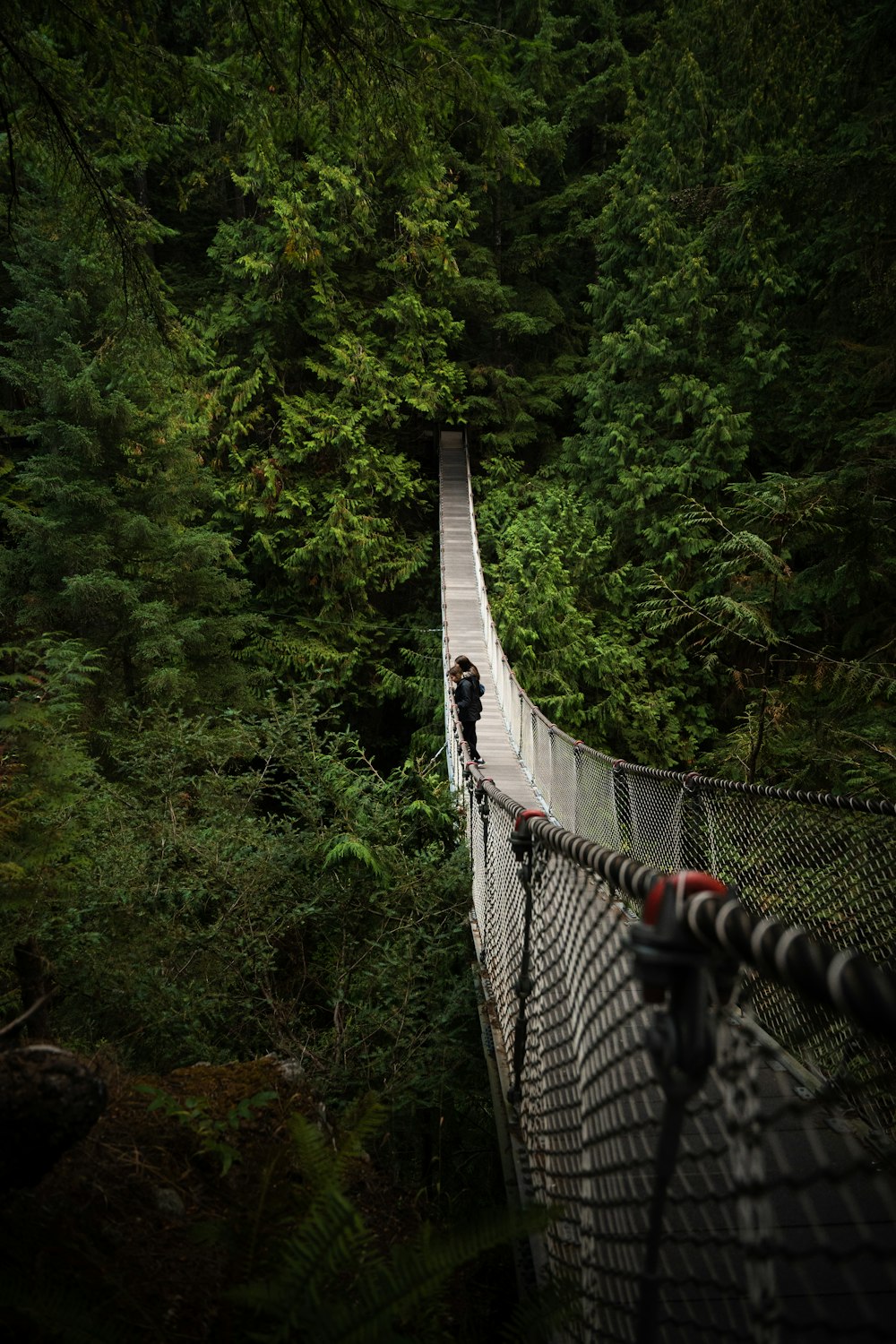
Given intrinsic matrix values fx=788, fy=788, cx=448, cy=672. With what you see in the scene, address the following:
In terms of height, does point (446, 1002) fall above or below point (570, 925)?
below

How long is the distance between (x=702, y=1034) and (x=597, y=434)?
15357 mm

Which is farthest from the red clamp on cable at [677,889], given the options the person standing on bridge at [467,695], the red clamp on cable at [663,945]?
the person standing on bridge at [467,695]

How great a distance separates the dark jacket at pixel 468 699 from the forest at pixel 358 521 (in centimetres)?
74

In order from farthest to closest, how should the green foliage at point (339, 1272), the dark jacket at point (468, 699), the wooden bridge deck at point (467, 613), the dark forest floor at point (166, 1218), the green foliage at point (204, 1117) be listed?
the wooden bridge deck at point (467, 613) < the dark jacket at point (468, 699) < the green foliage at point (204, 1117) < the dark forest floor at point (166, 1218) < the green foliage at point (339, 1272)

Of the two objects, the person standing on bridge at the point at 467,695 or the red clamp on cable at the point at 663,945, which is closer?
the red clamp on cable at the point at 663,945

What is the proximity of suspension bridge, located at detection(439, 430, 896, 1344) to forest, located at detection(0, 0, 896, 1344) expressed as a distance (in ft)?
0.81

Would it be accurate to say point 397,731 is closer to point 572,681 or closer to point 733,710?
point 572,681

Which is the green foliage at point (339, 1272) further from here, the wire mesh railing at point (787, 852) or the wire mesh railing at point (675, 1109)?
the wire mesh railing at point (787, 852)

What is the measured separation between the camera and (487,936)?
11.6ft

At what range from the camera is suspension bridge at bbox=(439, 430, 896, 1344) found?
2.30 ft

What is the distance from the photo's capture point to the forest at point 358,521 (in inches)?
85.0

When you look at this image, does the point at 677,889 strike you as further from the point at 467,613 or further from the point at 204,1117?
the point at 467,613

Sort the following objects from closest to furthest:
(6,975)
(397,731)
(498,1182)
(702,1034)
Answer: (702,1034) < (498,1182) < (6,975) < (397,731)

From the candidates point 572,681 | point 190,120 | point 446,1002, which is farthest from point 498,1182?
point 572,681
